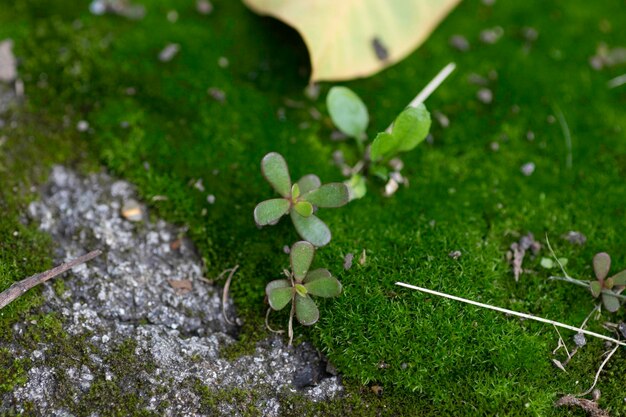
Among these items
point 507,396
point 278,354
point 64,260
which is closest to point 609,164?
point 507,396

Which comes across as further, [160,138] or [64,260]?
[160,138]

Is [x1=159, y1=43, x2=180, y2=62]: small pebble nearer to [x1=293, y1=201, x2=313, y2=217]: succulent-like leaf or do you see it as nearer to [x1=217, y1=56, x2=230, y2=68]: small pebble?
[x1=217, y1=56, x2=230, y2=68]: small pebble

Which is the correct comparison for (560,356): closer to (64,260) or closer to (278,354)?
(278,354)

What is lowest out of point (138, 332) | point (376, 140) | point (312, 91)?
point (138, 332)

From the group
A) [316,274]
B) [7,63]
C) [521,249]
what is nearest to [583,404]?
[521,249]

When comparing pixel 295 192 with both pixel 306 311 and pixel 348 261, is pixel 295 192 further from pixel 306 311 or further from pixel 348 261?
pixel 306 311

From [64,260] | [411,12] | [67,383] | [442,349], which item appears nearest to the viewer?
Answer: [67,383]
